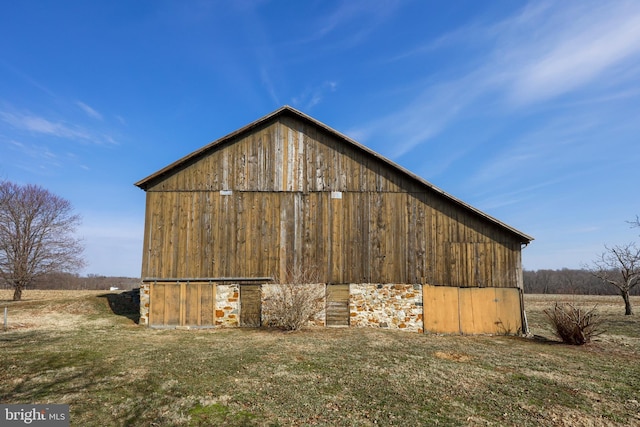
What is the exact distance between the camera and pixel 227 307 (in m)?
16.7

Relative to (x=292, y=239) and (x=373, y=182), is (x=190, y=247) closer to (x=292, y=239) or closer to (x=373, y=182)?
(x=292, y=239)

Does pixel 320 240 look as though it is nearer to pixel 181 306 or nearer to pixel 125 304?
pixel 181 306

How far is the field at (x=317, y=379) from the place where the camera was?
6852mm

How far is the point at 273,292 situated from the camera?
1656 cm

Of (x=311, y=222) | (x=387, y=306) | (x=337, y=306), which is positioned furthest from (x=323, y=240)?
(x=387, y=306)

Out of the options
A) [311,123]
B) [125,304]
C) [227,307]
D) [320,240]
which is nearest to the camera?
[227,307]

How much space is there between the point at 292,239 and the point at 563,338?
11.8 metres

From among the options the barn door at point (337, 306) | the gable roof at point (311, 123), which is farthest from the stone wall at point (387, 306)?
the gable roof at point (311, 123)

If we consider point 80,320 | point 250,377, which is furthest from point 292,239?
point 80,320

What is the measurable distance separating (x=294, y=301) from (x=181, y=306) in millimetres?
5406

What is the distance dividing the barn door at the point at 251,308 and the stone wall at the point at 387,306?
425cm

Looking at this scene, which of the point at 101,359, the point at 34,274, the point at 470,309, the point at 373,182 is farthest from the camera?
the point at 34,274

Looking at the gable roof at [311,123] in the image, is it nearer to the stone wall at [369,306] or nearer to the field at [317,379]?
the stone wall at [369,306]

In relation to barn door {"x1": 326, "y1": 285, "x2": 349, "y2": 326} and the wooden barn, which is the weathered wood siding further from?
barn door {"x1": 326, "y1": 285, "x2": 349, "y2": 326}
